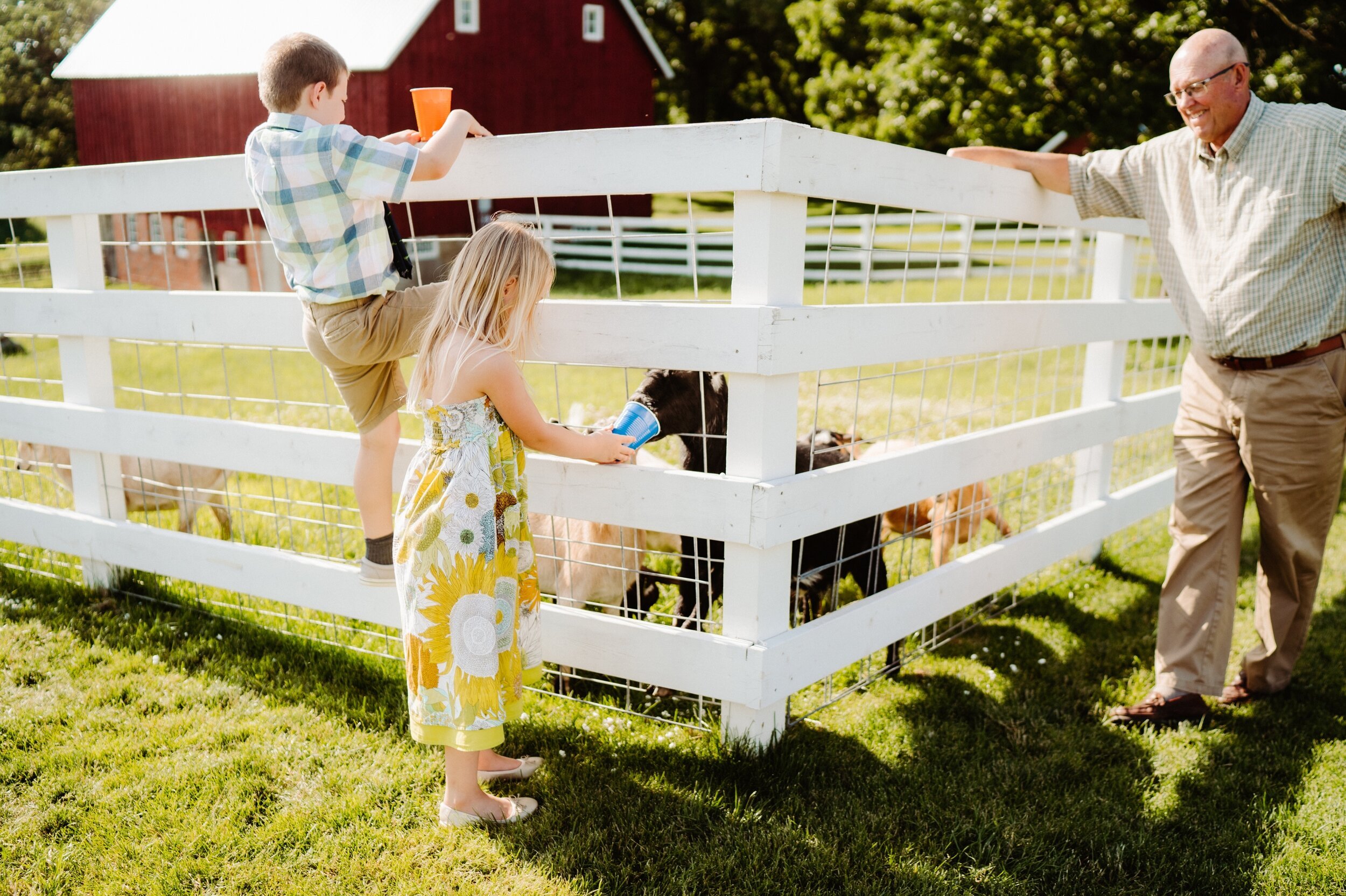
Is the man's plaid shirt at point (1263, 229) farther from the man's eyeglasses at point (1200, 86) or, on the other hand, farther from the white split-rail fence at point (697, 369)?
the white split-rail fence at point (697, 369)

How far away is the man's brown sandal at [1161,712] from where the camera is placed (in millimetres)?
3494

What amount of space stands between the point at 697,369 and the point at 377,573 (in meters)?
1.35

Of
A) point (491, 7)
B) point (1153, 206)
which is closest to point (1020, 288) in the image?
point (491, 7)

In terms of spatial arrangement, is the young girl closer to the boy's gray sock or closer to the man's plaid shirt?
the boy's gray sock

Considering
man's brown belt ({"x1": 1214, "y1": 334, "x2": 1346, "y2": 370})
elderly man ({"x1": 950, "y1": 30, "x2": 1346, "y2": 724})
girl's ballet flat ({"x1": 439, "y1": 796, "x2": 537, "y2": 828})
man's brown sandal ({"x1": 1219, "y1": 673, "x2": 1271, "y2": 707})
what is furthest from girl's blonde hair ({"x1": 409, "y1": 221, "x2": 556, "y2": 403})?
man's brown sandal ({"x1": 1219, "y1": 673, "x2": 1271, "y2": 707})

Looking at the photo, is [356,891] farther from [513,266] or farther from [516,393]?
[513,266]

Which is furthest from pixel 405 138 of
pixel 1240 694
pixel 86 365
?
pixel 1240 694

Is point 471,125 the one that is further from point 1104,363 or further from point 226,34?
point 226,34

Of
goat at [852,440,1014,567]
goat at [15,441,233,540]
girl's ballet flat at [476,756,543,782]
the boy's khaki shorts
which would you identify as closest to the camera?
the boy's khaki shorts

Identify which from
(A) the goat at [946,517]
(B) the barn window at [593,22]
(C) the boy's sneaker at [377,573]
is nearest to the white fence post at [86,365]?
(C) the boy's sneaker at [377,573]

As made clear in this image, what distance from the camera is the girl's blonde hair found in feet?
8.53

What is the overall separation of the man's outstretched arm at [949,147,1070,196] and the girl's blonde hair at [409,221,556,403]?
69.1 inches

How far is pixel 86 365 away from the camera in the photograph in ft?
13.9

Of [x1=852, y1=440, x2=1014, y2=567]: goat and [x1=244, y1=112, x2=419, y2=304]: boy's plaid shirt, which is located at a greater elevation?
[x1=244, y1=112, x2=419, y2=304]: boy's plaid shirt
